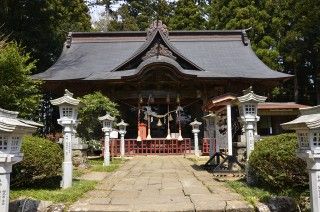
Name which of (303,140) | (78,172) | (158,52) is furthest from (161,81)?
(303,140)

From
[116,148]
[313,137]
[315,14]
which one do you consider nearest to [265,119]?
[315,14]

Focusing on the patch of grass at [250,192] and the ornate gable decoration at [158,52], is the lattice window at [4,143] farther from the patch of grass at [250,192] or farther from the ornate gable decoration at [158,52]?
the ornate gable decoration at [158,52]

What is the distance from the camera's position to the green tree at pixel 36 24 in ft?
73.7

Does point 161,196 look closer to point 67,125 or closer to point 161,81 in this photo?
point 67,125

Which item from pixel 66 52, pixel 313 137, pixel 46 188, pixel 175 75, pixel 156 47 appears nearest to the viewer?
pixel 313 137

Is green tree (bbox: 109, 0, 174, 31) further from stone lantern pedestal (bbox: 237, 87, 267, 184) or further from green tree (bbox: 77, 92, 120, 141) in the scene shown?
stone lantern pedestal (bbox: 237, 87, 267, 184)

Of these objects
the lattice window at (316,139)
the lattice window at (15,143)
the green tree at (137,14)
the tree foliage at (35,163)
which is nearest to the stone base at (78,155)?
the tree foliage at (35,163)

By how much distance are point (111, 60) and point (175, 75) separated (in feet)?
19.3

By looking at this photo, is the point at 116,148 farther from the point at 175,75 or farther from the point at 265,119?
the point at 265,119

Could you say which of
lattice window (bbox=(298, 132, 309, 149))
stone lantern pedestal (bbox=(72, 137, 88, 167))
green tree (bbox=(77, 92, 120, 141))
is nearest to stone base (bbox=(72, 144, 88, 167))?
stone lantern pedestal (bbox=(72, 137, 88, 167))

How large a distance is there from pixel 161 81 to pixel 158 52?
67.0 inches

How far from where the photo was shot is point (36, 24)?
77.2 feet

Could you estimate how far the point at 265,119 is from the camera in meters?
21.2

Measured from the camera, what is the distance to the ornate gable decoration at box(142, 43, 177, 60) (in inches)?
757
